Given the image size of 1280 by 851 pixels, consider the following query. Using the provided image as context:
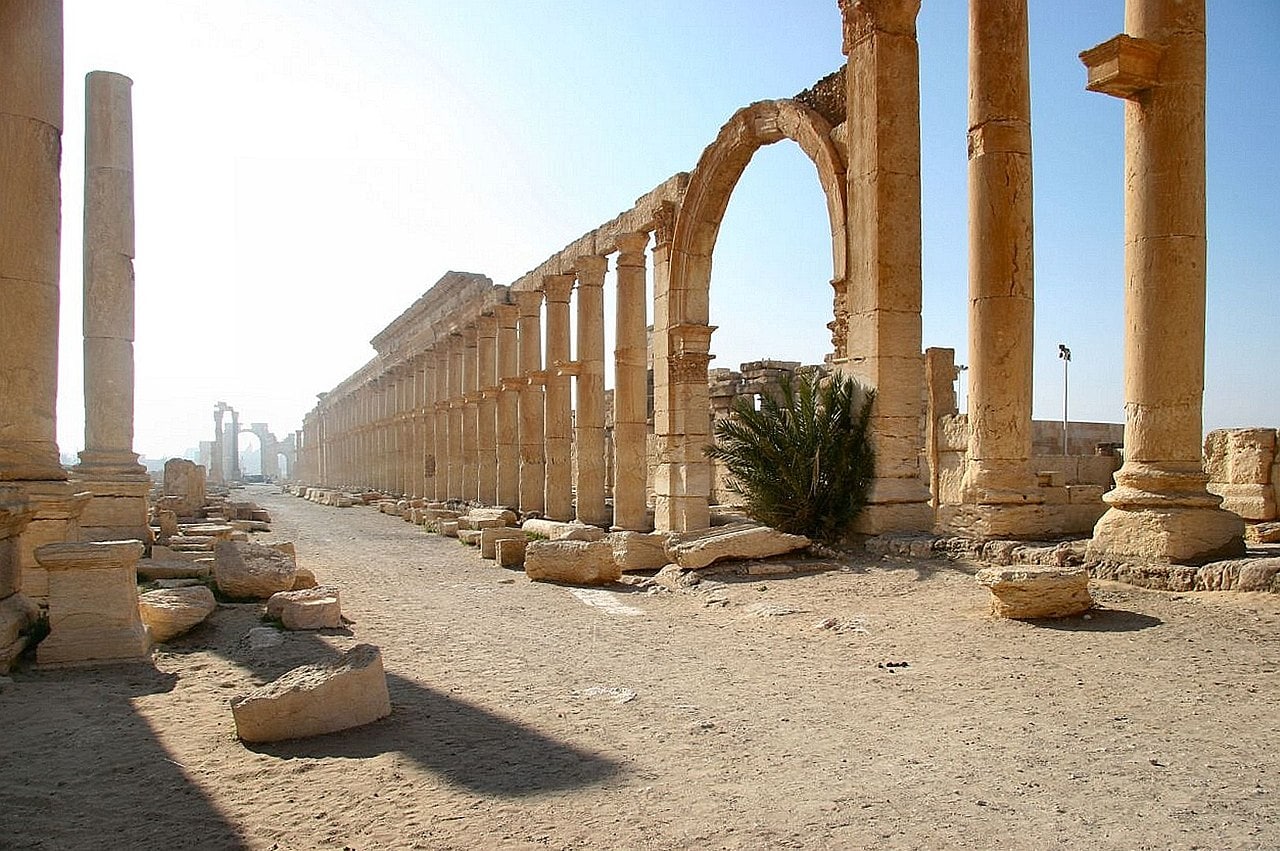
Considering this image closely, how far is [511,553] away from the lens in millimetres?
13195

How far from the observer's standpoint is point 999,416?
966 cm

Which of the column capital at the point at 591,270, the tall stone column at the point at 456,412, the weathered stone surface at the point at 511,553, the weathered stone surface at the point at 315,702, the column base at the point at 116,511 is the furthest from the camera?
the tall stone column at the point at 456,412

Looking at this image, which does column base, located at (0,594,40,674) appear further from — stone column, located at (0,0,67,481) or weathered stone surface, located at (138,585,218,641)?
stone column, located at (0,0,67,481)

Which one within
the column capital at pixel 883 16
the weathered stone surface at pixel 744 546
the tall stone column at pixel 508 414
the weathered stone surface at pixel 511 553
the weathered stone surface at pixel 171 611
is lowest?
the weathered stone surface at pixel 511 553

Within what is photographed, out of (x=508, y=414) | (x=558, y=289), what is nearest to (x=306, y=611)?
(x=558, y=289)

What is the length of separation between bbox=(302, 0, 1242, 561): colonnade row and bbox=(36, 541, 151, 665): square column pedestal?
7.64 meters

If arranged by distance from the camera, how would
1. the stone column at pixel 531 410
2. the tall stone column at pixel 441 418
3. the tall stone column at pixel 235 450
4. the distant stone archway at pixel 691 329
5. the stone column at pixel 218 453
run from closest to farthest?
the distant stone archway at pixel 691 329 → the stone column at pixel 531 410 → the tall stone column at pixel 441 418 → the stone column at pixel 218 453 → the tall stone column at pixel 235 450

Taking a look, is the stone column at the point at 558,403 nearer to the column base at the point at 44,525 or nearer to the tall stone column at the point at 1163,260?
the column base at the point at 44,525

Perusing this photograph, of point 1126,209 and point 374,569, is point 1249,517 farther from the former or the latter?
point 374,569

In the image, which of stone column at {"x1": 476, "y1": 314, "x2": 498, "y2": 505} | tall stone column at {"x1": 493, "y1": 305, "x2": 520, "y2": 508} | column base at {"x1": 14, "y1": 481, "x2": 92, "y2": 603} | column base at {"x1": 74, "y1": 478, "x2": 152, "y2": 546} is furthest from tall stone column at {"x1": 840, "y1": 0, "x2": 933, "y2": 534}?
stone column at {"x1": 476, "y1": 314, "x2": 498, "y2": 505}

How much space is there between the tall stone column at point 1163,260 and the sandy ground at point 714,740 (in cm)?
111

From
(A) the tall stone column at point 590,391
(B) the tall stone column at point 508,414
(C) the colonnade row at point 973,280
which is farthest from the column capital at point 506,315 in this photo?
(A) the tall stone column at point 590,391

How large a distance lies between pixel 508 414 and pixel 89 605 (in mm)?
17185

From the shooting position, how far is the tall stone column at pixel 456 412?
94.4 ft
